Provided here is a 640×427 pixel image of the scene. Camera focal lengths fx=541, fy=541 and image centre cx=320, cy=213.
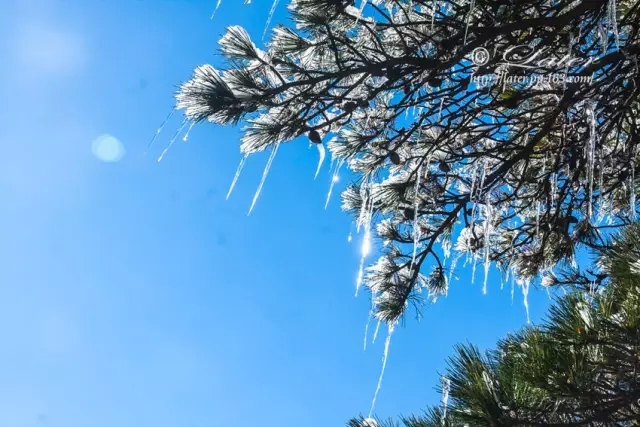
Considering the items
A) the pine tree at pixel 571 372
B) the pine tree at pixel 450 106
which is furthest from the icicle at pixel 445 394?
the pine tree at pixel 450 106

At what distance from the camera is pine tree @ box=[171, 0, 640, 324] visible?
2.47 m

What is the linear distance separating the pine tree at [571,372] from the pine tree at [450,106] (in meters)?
0.93

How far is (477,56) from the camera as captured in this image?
8.73 feet

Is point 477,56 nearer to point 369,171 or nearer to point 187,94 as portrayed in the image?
point 369,171

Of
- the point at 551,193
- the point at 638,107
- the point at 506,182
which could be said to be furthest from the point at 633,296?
the point at 638,107

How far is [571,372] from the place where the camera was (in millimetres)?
1536

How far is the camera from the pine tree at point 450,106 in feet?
8.10

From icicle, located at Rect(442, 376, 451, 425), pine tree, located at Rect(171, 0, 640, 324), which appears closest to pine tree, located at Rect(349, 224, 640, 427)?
icicle, located at Rect(442, 376, 451, 425)

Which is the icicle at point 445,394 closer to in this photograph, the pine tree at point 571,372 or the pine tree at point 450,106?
the pine tree at point 571,372

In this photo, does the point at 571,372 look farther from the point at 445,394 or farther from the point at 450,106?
the point at 450,106

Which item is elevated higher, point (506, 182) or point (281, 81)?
point (506, 182)

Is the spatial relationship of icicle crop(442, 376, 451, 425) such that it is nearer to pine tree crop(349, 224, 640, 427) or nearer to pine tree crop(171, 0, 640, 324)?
pine tree crop(349, 224, 640, 427)

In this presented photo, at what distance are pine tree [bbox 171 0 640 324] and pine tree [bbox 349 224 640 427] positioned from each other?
3.05 feet

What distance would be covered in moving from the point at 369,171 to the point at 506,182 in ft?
2.75
